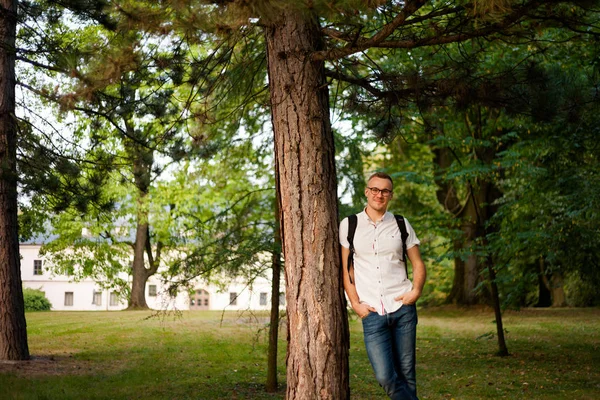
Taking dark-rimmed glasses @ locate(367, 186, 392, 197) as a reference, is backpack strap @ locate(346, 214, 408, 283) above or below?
below

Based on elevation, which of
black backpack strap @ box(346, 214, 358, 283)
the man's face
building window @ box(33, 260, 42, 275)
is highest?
building window @ box(33, 260, 42, 275)

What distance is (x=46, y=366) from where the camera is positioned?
38.6 feet

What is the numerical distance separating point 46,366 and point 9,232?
2.35m

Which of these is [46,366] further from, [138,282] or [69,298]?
[69,298]

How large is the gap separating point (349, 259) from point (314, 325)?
21.8 inches

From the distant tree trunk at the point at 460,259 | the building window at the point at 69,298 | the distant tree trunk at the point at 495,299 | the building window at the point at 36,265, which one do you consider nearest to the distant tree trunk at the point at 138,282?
the distant tree trunk at the point at 460,259

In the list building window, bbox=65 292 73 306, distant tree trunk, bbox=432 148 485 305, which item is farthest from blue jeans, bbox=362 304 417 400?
building window, bbox=65 292 73 306

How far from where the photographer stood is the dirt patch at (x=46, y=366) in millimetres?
11002

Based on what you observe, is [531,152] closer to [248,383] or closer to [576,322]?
[248,383]

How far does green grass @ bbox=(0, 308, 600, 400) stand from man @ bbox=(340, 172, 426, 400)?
4017 mm

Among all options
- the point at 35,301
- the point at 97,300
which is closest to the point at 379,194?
the point at 35,301

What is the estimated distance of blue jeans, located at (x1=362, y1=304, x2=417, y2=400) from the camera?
5.05 metres

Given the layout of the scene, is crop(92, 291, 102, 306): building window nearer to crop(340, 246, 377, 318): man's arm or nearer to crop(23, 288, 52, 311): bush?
crop(23, 288, 52, 311): bush

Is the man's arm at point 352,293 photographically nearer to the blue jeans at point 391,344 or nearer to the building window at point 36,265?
the blue jeans at point 391,344
